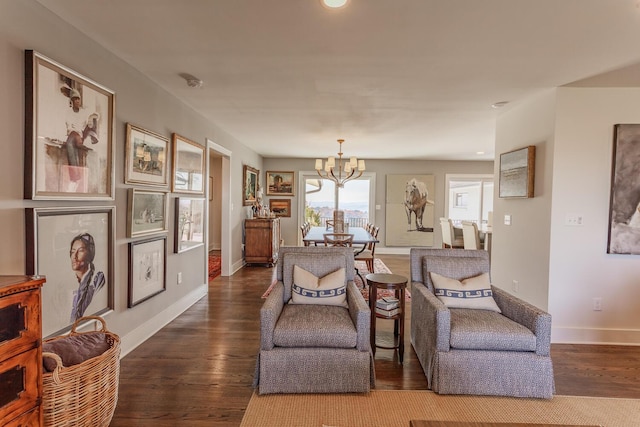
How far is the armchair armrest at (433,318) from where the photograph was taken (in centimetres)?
208

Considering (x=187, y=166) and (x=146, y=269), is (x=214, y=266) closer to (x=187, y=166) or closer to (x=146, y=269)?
(x=187, y=166)

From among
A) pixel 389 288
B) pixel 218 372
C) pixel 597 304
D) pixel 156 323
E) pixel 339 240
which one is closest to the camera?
pixel 218 372

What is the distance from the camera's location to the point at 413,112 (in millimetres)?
3848

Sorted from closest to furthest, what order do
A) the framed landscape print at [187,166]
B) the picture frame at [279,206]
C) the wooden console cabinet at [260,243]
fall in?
the framed landscape print at [187,166] < the wooden console cabinet at [260,243] < the picture frame at [279,206]

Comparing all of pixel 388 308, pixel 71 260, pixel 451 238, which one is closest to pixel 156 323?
pixel 71 260

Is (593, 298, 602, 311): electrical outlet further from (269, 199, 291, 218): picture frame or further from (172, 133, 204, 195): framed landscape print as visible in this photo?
(269, 199, 291, 218): picture frame

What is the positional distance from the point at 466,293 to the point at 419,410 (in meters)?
0.92

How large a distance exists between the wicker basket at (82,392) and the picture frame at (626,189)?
4027 millimetres

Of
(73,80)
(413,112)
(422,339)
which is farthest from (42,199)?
(413,112)

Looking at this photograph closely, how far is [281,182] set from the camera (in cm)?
789

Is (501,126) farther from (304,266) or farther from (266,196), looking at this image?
(266,196)

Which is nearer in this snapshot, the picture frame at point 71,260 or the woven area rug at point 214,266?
the picture frame at point 71,260

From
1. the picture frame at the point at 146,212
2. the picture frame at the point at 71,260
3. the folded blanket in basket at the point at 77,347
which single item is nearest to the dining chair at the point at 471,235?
the picture frame at the point at 146,212

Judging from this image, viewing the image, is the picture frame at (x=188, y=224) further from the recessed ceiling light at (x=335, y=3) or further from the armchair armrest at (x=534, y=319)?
the armchair armrest at (x=534, y=319)
